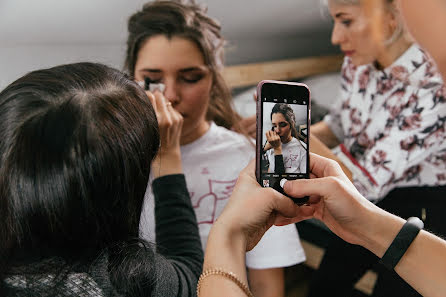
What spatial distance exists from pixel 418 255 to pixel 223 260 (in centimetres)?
22

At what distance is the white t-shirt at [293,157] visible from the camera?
18.0 inches

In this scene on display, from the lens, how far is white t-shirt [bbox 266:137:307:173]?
1.50ft

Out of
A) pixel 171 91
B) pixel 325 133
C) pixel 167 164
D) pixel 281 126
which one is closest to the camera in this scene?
pixel 281 126

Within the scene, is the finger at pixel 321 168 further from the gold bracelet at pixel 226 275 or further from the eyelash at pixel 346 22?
the eyelash at pixel 346 22

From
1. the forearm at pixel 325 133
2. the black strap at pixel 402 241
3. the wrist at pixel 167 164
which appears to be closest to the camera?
the black strap at pixel 402 241

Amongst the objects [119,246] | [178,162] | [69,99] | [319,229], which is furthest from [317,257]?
[69,99]

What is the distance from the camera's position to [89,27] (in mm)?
822

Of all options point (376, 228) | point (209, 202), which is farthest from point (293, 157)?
point (209, 202)

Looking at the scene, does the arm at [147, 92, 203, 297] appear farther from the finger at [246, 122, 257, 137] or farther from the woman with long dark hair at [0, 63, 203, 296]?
the finger at [246, 122, 257, 137]

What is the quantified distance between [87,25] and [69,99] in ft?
1.66

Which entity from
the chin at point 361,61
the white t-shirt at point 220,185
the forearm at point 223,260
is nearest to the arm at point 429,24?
the forearm at point 223,260

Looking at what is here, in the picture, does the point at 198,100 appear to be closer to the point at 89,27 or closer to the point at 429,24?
the point at 89,27

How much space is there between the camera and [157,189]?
1.84ft

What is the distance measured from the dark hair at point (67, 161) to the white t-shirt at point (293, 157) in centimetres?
14
